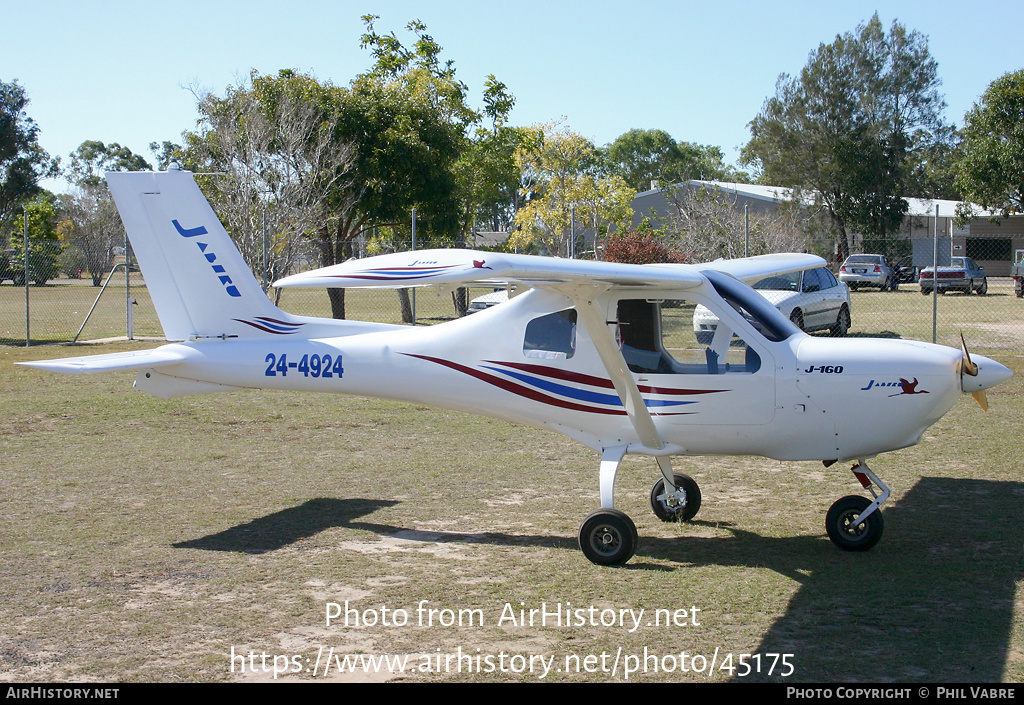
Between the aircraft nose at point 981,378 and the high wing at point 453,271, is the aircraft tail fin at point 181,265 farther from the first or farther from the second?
the aircraft nose at point 981,378

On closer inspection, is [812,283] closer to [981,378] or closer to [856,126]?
[981,378]

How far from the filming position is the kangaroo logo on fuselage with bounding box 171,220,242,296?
25.2ft

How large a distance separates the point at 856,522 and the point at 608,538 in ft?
5.99

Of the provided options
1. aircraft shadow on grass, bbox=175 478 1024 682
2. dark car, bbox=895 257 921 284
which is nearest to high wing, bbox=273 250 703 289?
aircraft shadow on grass, bbox=175 478 1024 682

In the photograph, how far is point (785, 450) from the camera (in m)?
6.61

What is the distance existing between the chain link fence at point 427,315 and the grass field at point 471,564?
6.14 m

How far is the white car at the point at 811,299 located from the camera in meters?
19.4

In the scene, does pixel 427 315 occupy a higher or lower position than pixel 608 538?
higher

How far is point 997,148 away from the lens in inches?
1674

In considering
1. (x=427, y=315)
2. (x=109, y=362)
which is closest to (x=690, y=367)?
(x=109, y=362)

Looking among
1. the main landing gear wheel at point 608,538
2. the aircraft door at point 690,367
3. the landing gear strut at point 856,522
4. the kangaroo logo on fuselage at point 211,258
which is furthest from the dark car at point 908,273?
the kangaroo logo on fuselage at point 211,258

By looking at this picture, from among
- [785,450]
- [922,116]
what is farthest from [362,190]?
[922,116]

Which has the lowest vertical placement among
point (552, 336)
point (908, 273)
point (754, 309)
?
point (552, 336)

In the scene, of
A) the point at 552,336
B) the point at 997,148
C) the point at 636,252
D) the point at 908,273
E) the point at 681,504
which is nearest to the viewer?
the point at 552,336
